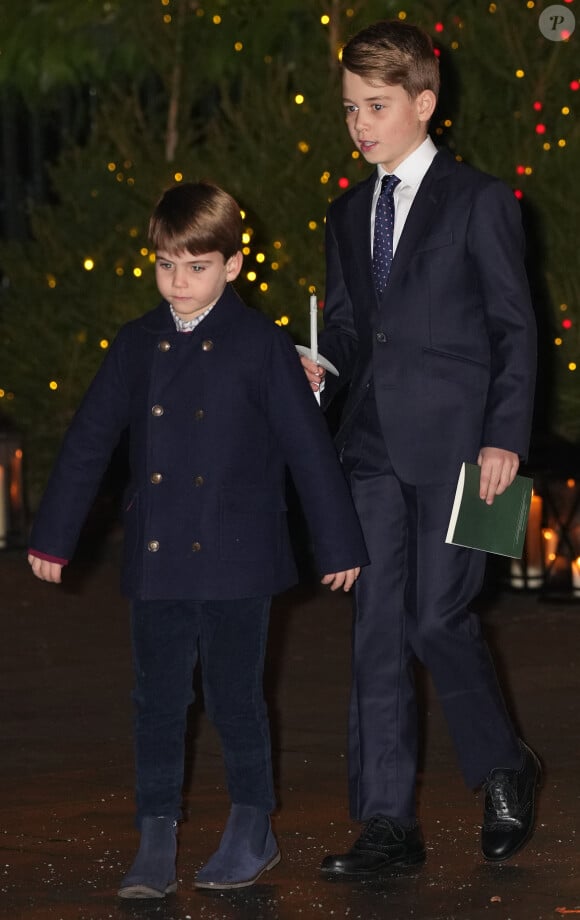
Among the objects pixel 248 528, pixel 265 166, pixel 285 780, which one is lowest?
pixel 285 780

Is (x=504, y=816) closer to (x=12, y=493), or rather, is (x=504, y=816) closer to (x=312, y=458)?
(x=312, y=458)

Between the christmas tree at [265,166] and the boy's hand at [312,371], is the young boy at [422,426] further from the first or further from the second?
the christmas tree at [265,166]

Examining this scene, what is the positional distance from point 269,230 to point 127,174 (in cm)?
185

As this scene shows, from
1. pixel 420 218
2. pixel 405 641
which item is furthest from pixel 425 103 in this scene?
pixel 405 641

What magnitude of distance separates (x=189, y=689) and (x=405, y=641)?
0.57m

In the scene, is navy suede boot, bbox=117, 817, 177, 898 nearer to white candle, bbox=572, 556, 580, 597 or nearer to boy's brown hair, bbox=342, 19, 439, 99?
boy's brown hair, bbox=342, 19, 439, 99

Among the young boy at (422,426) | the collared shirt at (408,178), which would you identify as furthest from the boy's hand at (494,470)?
the collared shirt at (408,178)

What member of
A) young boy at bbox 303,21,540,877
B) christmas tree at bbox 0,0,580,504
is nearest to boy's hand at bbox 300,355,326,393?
young boy at bbox 303,21,540,877

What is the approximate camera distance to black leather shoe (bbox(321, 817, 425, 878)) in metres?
4.57

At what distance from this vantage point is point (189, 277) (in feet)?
14.4

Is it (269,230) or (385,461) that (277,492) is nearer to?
(385,461)

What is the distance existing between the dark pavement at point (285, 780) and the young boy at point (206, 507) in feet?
0.81

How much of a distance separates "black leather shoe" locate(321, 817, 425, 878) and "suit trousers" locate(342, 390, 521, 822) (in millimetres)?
43

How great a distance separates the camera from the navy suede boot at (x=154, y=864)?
14.3ft
